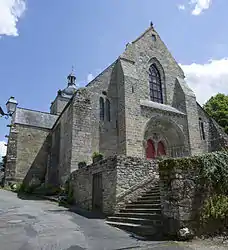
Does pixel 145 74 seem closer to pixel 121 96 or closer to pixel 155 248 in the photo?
pixel 121 96

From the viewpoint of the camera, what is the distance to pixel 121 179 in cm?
998

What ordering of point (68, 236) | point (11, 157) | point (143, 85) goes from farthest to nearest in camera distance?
point (11, 157)
point (143, 85)
point (68, 236)

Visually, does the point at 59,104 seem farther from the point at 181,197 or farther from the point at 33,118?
the point at 181,197

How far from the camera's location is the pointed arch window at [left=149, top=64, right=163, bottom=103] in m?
20.1

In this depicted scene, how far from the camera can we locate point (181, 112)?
1978 centimetres

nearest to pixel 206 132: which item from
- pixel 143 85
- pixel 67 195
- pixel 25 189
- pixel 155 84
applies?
pixel 155 84

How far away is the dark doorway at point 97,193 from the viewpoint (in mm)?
10709

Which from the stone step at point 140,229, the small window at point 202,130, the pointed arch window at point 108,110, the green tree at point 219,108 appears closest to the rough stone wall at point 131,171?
the stone step at point 140,229

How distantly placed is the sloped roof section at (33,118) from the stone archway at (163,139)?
12.3 metres

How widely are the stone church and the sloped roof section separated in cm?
46

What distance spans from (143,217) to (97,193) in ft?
10.9

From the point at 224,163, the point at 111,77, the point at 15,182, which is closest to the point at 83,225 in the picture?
the point at 224,163

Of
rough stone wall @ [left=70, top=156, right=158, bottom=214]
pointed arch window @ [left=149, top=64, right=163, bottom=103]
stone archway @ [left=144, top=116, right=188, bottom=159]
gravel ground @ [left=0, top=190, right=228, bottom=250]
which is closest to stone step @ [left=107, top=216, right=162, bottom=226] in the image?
gravel ground @ [left=0, top=190, right=228, bottom=250]

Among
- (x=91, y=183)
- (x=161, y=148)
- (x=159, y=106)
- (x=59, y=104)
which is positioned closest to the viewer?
(x=91, y=183)
